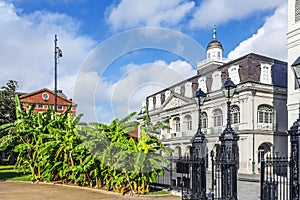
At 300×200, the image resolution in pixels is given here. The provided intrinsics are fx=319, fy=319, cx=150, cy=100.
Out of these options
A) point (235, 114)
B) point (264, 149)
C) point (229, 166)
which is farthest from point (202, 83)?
point (229, 166)

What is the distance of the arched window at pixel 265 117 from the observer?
2617 centimetres

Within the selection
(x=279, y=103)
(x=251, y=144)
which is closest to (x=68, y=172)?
(x=251, y=144)

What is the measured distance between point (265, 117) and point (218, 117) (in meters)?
4.09

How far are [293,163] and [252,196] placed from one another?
5.28 meters

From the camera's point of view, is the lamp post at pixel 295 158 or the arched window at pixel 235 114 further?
the arched window at pixel 235 114

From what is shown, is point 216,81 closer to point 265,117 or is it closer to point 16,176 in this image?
point 265,117

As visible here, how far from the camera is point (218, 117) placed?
28797 millimetres

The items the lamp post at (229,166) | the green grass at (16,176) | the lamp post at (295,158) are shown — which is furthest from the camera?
the green grass at (16,176)

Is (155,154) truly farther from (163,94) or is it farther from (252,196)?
(163,94)

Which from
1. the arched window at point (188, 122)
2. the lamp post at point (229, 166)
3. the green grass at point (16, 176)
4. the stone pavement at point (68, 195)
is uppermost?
the arched window at point (188, 122)

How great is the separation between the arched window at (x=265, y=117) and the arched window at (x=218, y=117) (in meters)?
3.41

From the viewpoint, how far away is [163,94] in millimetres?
36656

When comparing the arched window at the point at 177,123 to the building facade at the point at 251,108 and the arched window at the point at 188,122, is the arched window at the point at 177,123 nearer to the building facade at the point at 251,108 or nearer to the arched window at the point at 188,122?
the arched window at the point at 188,122

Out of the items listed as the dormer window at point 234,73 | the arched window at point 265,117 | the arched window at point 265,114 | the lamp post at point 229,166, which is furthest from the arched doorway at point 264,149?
the lamp post at point 229,166
